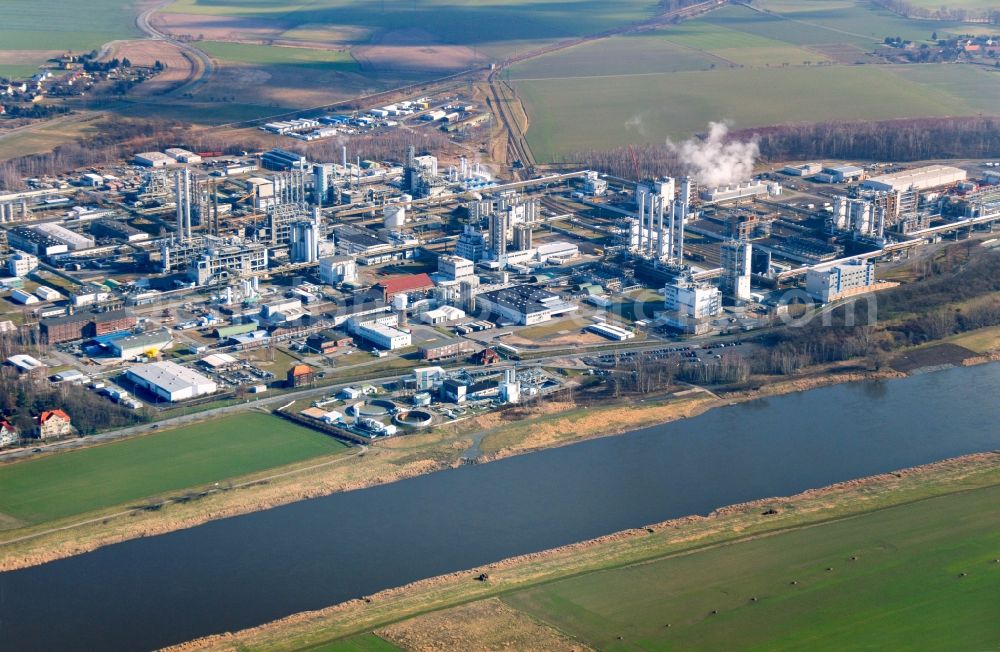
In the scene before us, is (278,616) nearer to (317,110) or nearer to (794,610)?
(794,610)

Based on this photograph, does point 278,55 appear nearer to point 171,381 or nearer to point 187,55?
point 187,55

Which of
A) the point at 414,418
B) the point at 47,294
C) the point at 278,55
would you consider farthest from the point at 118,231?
the point at 278,55

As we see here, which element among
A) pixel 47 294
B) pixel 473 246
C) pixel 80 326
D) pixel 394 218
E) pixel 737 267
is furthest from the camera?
pixel 394 218

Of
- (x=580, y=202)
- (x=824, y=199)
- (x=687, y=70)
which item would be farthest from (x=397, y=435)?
(x=687, y=70)

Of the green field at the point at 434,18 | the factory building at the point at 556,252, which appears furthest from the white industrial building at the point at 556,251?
the green field at the point at 434,18

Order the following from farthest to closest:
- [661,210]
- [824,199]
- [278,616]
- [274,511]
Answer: [824,199], [661,210], [274,511], [278,616]

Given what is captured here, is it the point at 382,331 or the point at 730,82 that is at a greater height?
the point at 730,82

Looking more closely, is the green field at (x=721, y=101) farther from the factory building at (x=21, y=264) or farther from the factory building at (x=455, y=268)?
the factory building at (x=21, y=264)
